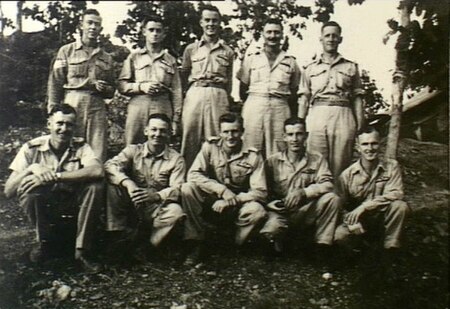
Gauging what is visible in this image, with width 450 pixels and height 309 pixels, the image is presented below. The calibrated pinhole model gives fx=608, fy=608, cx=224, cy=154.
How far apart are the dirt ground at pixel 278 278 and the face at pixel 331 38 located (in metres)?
0.40

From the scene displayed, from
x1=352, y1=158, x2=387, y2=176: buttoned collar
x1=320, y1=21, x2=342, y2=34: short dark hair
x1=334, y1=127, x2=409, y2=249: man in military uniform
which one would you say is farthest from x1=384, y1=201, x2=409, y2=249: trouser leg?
x1=320, y1=21, x2=342, y2=34: short dark hair

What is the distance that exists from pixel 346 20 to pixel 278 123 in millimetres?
419

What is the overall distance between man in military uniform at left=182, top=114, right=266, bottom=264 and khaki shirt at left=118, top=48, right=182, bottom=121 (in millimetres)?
178

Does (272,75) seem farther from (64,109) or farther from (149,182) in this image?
(64,109)

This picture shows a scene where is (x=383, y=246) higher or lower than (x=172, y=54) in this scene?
lower

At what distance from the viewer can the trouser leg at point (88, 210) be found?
2078 millimetres

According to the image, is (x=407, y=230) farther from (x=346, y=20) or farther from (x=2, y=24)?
(x=2, y=24)

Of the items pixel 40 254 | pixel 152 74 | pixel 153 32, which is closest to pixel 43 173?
pixel 40 254

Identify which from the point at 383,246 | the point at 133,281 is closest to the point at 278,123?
the point at 383,246

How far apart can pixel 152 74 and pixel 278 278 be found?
82cm

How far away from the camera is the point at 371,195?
205 cm

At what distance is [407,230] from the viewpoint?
205cm

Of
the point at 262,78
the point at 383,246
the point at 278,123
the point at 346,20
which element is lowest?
the point at 383,246

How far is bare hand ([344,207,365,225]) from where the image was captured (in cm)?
203
